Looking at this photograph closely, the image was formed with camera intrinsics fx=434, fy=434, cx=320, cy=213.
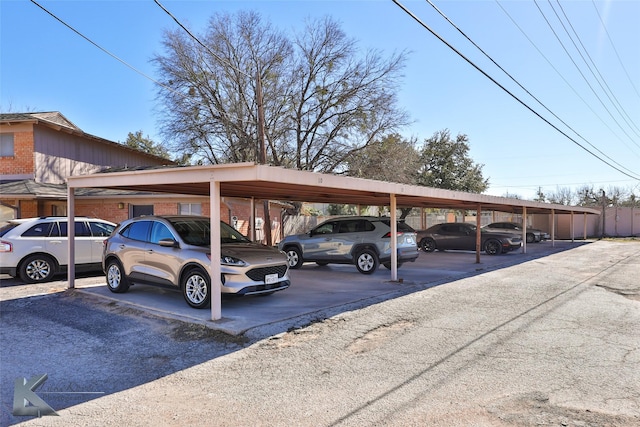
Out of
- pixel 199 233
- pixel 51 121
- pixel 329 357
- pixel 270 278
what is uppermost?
pixel 51 121

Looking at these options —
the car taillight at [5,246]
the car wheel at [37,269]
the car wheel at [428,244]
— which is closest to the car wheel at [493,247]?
the car wheel at [428,244]

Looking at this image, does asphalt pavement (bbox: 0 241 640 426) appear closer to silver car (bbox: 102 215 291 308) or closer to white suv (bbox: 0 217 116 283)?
silver car (bbox: 102 215 291 308)

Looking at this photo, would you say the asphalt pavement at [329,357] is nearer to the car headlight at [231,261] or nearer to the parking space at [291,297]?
the parking space at [291,297]

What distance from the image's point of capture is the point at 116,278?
8.94 m

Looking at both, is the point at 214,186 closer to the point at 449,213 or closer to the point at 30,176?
the point at 30,176

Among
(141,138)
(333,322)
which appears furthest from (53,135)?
(141,138)

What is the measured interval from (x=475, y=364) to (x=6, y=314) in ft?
24.4

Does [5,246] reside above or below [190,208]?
below

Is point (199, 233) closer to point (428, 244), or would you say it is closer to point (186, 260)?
point (186, 260)

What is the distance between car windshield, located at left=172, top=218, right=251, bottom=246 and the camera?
25.6ft

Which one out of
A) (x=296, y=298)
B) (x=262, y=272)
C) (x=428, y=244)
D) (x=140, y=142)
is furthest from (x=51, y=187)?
(x=140, y=142)

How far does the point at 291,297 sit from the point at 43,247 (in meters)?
6.41

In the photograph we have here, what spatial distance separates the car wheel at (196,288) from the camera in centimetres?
715

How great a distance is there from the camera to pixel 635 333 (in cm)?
608
